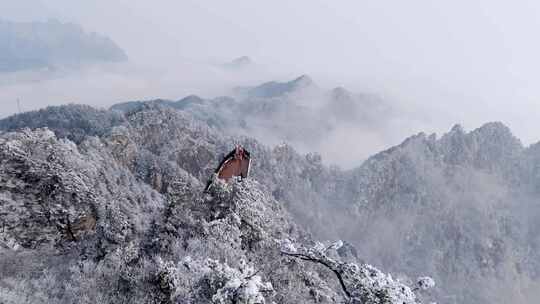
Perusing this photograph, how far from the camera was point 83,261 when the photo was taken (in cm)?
2448

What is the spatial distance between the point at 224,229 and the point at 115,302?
Result: 402 inches

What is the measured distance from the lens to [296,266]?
31797 millimetres

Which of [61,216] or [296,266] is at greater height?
[296,266]

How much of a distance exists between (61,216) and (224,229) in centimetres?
1617

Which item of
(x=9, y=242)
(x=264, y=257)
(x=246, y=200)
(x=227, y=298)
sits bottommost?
(x=9, y=242)

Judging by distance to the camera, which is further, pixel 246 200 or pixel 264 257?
pixel 246 200

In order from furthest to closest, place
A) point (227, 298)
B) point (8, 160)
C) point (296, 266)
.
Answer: point (8, 160) → point (296, 266) → point (227, 298)

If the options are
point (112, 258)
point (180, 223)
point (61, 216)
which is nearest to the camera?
point (112, 258)

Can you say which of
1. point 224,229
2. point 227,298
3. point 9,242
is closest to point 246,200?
point 224,229

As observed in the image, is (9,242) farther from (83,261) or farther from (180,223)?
(180,223)

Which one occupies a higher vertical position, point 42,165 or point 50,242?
point 42,165

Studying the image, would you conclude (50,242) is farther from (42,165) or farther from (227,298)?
(227,298)

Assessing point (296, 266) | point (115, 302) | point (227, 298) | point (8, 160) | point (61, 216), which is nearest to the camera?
point (227, 298)

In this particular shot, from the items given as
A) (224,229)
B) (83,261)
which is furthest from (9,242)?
(224,229)
